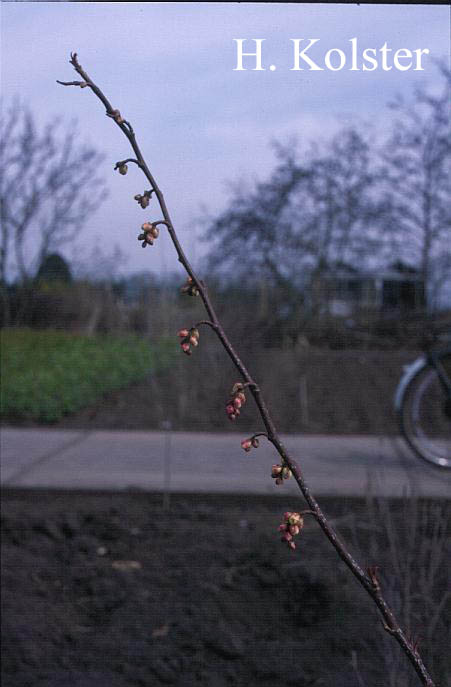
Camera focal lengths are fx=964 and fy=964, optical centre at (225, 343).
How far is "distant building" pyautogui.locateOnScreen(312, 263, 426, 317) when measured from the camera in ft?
13.0

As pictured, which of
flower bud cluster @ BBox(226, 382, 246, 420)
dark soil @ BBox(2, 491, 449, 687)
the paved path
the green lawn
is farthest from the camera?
the paved path

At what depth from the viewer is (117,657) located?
2242 millimetres

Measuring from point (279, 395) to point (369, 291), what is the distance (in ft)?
2.17

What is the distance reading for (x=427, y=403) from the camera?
13.9 feet

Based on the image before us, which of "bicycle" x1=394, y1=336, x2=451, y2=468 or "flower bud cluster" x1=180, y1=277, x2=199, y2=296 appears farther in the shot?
"bicycle" x1=394, y1=336, x2=451, y2=468

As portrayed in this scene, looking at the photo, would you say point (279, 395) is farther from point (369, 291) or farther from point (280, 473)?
point (280, 473)

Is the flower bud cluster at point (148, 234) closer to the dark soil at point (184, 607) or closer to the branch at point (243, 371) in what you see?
the branch at point (243, 371)

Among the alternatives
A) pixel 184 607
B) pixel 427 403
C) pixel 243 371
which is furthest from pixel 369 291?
pixel 243 371

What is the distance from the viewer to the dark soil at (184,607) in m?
2.15

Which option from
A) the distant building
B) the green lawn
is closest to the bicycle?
the distant building

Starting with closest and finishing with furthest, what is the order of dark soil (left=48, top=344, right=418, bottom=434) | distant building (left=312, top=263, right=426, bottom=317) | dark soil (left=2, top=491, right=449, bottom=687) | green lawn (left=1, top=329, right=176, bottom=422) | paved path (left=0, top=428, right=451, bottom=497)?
1. dark soil (left=2, top=491, right=449, bottom=687)
2. green lawn (left=1, top=329, right=176, bottom=422)
3. paved path (left=0, top=428, right=451, bottom=497)
4. distant building (left=312, top=263, right=426, bottom=317)
5. dark soil (left=48, top=344, right=418, bottom=434)

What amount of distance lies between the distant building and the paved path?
23.4 inches

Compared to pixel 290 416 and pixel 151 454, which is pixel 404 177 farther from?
pixel 151 454

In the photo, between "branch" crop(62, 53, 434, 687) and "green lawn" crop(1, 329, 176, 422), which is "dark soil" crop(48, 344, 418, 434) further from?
"branch" crop(62, 53, 434, 687)
